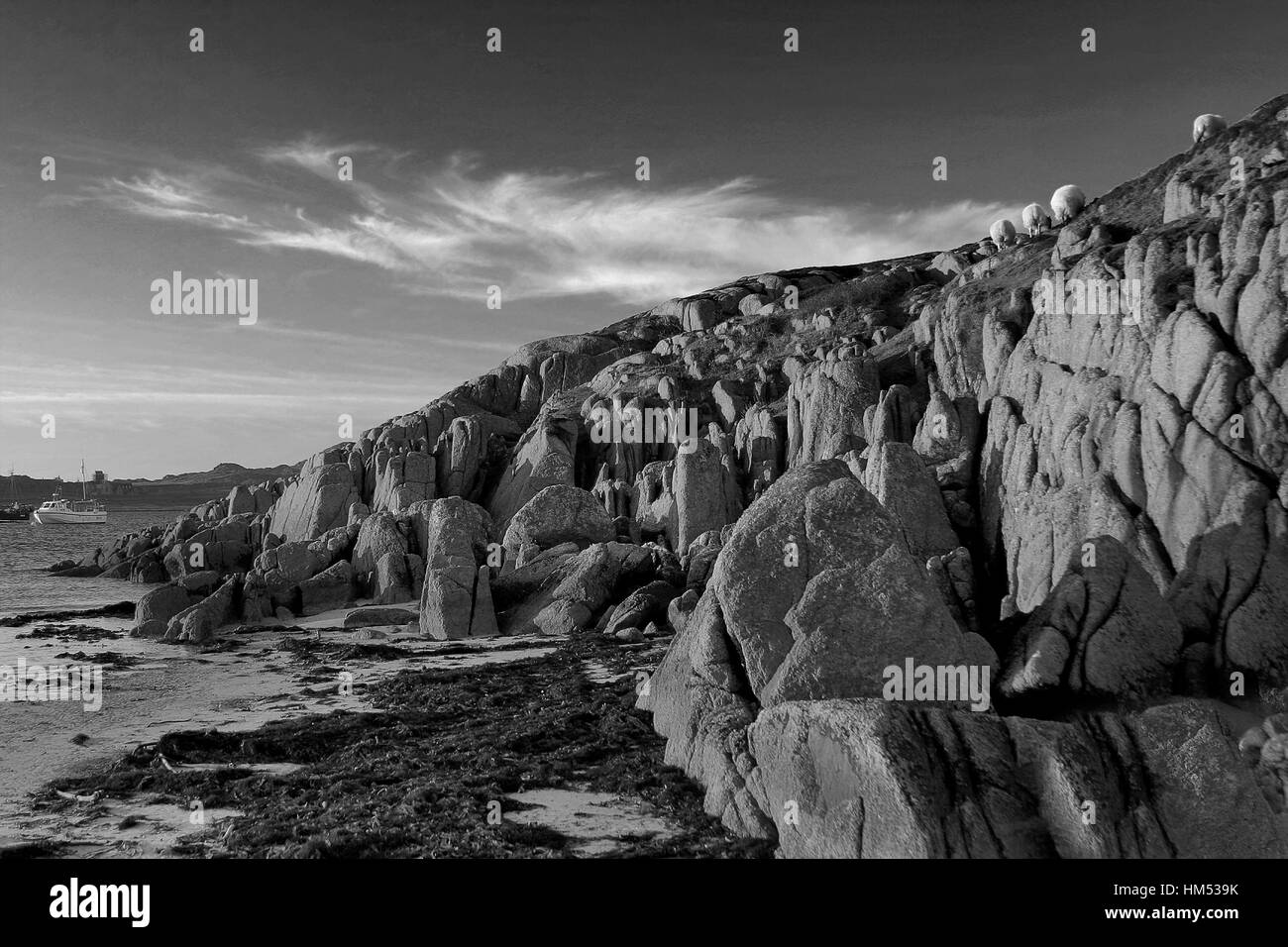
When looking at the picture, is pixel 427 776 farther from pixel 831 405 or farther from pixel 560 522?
pixel 831 405

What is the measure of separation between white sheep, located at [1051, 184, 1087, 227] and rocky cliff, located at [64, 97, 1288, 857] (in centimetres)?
3414

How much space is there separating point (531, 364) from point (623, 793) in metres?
106

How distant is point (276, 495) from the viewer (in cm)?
9131

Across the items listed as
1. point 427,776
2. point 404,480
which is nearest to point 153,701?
point 427,776

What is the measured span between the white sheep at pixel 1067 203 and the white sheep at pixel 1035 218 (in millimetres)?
2345

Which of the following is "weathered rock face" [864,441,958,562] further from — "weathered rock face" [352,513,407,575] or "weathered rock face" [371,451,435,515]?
"weathered rock face" [371,451,435,515]

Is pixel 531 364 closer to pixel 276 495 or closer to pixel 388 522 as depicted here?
pixel 276 495

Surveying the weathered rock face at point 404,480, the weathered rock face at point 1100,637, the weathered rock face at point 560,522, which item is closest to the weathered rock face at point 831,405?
the weathered rock face at point 560,522

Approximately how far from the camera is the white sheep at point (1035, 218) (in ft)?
352

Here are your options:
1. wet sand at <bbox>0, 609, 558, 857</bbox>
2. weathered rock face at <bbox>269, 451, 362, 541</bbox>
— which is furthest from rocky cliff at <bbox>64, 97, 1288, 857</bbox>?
weathered rock face at <bbox>269, 451, 362, 541</bbox>

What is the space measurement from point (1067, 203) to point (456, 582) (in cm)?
9733

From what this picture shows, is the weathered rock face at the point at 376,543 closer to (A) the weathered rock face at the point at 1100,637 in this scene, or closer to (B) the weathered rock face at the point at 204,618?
(B) the weathered rock face at the point at 204,618

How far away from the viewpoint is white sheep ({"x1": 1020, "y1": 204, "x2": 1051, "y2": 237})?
107 metres
